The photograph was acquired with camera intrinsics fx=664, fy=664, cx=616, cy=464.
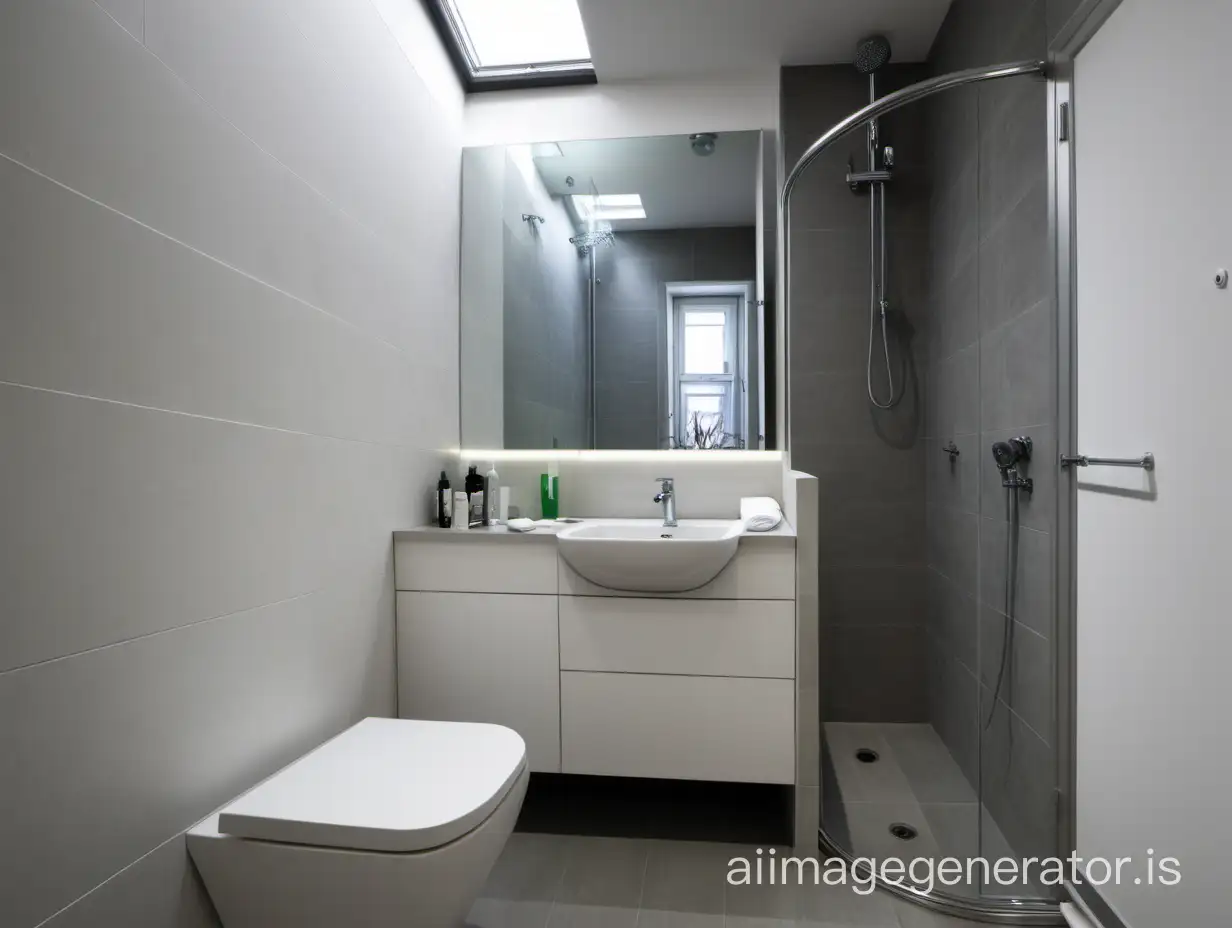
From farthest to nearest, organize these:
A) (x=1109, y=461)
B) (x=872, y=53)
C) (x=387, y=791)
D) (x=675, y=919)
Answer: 1. (x=872, y=53)
2. (x=675, y=919)
3. (x=1109, y=461)
4. (x=387, y=791)

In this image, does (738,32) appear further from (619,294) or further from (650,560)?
(650,560)

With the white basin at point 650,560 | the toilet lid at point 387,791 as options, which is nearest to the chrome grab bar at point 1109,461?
the white basin at point 650,560

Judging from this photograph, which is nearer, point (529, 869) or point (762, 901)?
point (762, 901)

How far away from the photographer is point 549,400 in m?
2.45

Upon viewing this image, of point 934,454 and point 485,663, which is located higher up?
point 934,454

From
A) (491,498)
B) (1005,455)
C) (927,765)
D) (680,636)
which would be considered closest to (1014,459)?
(1005,455)

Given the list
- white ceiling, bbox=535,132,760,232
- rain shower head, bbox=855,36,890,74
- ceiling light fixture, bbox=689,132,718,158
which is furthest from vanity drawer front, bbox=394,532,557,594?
rain shower head, bbox=855,36,890,74

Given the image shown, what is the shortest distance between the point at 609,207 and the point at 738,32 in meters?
0.70

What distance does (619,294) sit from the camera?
2414 mm

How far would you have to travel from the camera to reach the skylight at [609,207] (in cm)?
240

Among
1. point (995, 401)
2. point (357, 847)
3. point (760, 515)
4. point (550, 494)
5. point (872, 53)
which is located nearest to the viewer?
point (357, 847)

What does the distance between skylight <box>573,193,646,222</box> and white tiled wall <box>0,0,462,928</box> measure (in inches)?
31.2

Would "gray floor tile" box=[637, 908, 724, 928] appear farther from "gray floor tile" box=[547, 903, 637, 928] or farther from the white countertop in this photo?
the white countertop

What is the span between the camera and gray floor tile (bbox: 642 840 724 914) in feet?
5.18
